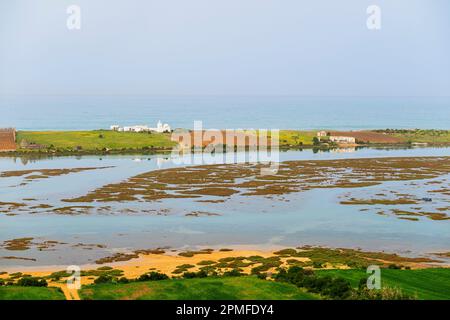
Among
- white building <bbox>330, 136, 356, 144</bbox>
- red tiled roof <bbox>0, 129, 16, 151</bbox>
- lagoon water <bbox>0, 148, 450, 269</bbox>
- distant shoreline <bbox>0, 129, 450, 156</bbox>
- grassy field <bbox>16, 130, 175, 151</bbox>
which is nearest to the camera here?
lagoon water <bbox>0, 148, 450, 269</bbox>

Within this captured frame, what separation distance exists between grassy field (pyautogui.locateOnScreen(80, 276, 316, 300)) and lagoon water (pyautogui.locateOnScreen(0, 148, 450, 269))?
39.6 feet

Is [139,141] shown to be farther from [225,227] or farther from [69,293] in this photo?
[69,293]

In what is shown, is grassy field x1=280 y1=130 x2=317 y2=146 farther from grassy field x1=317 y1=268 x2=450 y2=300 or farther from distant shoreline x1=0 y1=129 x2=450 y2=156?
grassy field x1=317 y1=268 x2=450 y2=300

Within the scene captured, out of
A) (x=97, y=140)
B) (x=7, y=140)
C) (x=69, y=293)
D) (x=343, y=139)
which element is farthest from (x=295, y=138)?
(x=69, y=293)

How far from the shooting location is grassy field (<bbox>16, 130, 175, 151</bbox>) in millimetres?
113562

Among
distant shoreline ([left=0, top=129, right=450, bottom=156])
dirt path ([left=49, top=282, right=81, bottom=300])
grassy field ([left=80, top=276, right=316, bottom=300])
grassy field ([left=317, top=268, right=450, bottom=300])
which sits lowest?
grassy field ([left=317, top=268, right=450, bottom=300])

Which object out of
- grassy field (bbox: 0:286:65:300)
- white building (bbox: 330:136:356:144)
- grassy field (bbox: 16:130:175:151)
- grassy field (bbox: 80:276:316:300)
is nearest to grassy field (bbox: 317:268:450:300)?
grassy field (bbox: 80:276:316:300)

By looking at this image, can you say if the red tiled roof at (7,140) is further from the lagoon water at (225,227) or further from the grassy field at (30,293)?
the grassy field at (30,293)

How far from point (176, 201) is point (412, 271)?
31097 mm

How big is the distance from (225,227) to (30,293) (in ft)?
81.6

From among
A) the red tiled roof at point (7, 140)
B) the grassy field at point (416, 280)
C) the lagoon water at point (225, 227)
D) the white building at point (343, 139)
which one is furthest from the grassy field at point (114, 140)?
the grassy field at point (416, 280)

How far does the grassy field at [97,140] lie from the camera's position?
11356cm
